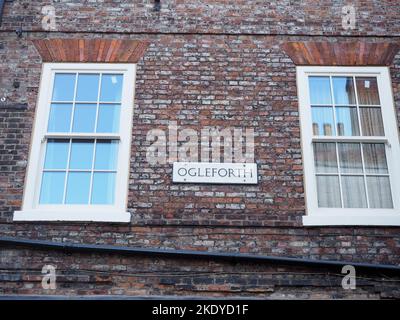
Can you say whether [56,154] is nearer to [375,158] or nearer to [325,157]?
[325,157]

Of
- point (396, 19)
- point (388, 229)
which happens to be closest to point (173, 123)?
point (388, 229)

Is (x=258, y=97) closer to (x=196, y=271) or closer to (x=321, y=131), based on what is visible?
(x=321, y=131)

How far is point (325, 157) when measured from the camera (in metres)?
7.19

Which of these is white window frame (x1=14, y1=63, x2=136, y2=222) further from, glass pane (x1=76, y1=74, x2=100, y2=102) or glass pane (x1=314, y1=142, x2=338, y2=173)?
glass pane (x1=314, y1=142, x2=338, y2=173)

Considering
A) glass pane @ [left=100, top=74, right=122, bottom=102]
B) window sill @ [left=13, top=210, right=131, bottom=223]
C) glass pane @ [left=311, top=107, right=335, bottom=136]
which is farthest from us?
glass pane @ [left=100, top=74, right=122, bottom=102]

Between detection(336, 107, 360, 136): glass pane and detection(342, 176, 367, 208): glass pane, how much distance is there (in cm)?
65

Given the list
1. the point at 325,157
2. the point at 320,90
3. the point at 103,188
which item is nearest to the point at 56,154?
the point at 103,188

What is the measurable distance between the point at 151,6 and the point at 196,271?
414 cm

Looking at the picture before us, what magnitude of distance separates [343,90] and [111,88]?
10.8 ft

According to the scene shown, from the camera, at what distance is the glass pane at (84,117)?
732 centimetres

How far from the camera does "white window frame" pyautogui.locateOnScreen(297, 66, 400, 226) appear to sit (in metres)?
6.68

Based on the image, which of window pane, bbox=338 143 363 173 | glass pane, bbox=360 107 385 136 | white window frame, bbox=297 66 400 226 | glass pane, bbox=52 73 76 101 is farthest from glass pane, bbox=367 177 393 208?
glass pane, bbox=52 73 76 101

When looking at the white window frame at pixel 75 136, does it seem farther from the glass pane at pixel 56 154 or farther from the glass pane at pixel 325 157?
the glass pane at pixel 325 157

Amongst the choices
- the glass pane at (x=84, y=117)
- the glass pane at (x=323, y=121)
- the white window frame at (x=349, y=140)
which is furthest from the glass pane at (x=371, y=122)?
the glass pane at (x=84, y=117)
